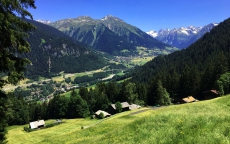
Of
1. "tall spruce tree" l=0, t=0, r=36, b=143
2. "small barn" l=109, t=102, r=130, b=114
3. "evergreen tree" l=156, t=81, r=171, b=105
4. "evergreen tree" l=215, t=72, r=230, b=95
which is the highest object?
"tall spruce tree" l=0, t=0, r=36, b=143

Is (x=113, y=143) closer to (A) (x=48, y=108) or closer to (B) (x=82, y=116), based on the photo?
(B) (x=82, y=116)

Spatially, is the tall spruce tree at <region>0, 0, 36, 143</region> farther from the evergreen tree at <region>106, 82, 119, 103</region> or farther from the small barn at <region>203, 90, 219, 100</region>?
the evergreen tree at <region>106, 82, 119, 103</region>

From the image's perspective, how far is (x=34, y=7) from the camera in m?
18.4

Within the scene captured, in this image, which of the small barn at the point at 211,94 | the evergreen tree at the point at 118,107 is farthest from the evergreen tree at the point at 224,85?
the evergreen tree at the point at 118,107

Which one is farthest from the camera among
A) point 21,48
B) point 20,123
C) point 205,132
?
point 20,123

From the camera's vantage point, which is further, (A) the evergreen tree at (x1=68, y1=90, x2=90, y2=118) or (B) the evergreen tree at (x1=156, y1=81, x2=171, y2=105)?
(A) the evergreen tree at (x1=68, y1=90, x2=90, y2=118)

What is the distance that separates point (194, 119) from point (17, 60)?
53.6 ft

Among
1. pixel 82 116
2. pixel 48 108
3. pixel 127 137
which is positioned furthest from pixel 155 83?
pixel 127 137

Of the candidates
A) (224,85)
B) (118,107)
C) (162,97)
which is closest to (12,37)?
(224,85)

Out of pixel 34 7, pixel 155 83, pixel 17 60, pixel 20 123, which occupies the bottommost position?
pixel 20 123

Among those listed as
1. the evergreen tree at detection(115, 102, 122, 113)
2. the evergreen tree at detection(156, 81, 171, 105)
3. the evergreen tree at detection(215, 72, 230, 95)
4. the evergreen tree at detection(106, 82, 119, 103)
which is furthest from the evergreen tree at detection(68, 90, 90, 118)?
the evergreen tree at detection(215, 72, 230, 95)

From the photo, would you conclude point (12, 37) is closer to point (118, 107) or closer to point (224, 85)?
point (224, 85)

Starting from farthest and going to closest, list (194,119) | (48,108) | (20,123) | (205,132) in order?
(48,108) → (20,123) → (194,119) → (205,132)

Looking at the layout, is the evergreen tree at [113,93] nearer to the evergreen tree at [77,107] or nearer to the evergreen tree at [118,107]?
the evergreen tree at [77,107]
